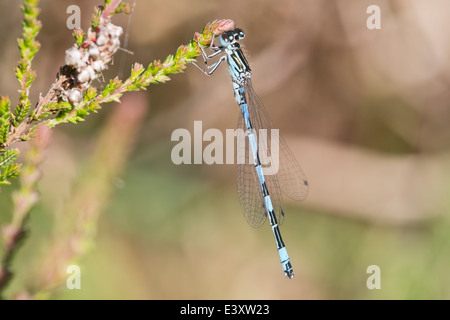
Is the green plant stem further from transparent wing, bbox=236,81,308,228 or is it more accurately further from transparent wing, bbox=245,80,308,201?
transparent wing, bbox=245,80,308,201

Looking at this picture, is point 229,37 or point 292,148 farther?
point 292,148

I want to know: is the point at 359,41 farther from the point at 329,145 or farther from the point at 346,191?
the point at 346,191

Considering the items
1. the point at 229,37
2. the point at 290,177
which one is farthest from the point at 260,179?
the point at 229,37

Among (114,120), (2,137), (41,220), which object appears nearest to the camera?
(2,137)

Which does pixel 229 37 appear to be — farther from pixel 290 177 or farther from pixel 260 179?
pixel 290 177

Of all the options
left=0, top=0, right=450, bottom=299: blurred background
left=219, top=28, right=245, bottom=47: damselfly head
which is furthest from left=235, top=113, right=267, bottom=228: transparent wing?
left=0, top=0, right=450, bottom=299: blurred background

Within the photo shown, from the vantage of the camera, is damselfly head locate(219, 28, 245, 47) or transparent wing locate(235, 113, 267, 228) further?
transparent wing locate(235, 113, 267, 228)

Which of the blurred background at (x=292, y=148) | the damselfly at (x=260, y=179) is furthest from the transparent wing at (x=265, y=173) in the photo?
the blurred background at (x=292, y=148)
